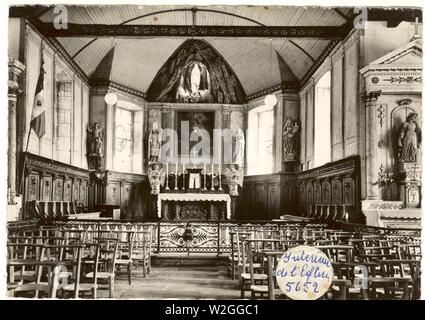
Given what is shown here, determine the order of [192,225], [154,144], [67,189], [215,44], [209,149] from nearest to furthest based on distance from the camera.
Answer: [192,225] → [67,189] → [215,44] → [209,149] → [154,144]

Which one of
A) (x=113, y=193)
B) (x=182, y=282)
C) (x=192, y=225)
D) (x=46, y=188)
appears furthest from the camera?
(x=113, y=193)

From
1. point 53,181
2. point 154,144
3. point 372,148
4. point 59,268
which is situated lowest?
point 59,268

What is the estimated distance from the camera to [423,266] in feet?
19.5

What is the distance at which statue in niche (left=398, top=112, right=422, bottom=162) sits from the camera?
28.1 feet

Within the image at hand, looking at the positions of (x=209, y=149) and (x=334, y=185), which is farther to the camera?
(x=209, y=149)

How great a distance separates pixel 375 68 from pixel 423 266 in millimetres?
4309

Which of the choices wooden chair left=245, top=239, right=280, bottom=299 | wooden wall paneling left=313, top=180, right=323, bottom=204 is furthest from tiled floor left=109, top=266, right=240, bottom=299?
wooden wall paneling left=313, top=180, right=323, bottom=204

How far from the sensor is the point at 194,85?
15906mm

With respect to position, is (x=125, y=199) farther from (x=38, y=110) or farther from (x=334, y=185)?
(x=334, y=185)

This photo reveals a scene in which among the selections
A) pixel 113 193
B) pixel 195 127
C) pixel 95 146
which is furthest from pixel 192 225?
pixel 195 127

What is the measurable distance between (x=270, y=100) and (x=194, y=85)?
2605mm

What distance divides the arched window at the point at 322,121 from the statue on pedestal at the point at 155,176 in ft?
14.9

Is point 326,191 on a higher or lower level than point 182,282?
higher
